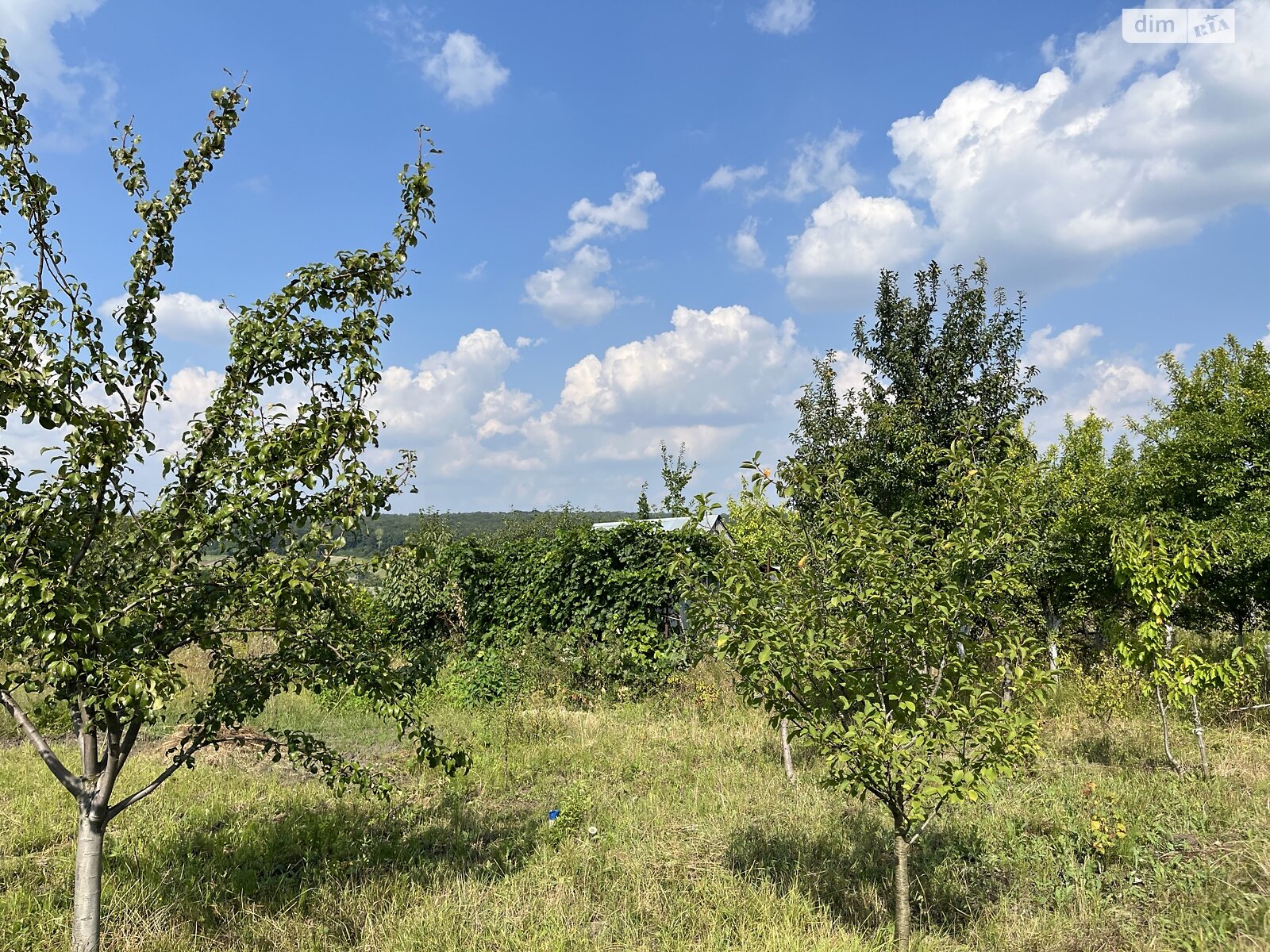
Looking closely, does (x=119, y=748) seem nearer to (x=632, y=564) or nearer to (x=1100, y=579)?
(x=632, y=564)

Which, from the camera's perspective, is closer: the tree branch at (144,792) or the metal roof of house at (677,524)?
the tree branch at (144,792)

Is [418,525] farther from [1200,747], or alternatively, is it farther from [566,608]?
[1200,747]

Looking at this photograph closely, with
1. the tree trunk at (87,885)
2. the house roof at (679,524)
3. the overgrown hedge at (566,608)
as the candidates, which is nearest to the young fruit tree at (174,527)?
the tree trunk at (87,885)

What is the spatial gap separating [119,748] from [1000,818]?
675cm

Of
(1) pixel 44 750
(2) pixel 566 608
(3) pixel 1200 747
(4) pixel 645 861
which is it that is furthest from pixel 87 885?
(2) pixel 566 608

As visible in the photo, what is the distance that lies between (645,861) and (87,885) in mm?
3631

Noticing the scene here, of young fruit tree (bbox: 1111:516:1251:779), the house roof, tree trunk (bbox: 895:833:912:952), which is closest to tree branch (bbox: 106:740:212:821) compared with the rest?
the house roof

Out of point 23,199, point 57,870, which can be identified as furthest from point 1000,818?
point 23,199

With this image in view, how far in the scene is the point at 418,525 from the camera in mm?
35719

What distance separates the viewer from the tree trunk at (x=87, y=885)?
4090 mm

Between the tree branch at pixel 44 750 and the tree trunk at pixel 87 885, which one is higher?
the tree branch at pixel 44 750

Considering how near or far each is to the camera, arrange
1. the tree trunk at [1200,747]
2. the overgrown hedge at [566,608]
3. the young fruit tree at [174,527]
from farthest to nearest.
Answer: the overgrown hedge at [566,608] < the tree trunk at [1200,747] < the young fruit tree at [174,527]

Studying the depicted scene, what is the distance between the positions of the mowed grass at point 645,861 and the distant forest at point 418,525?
8.13ft

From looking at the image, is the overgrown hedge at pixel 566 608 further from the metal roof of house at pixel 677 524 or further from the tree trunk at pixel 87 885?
the tree trunk at pixel 87 885
